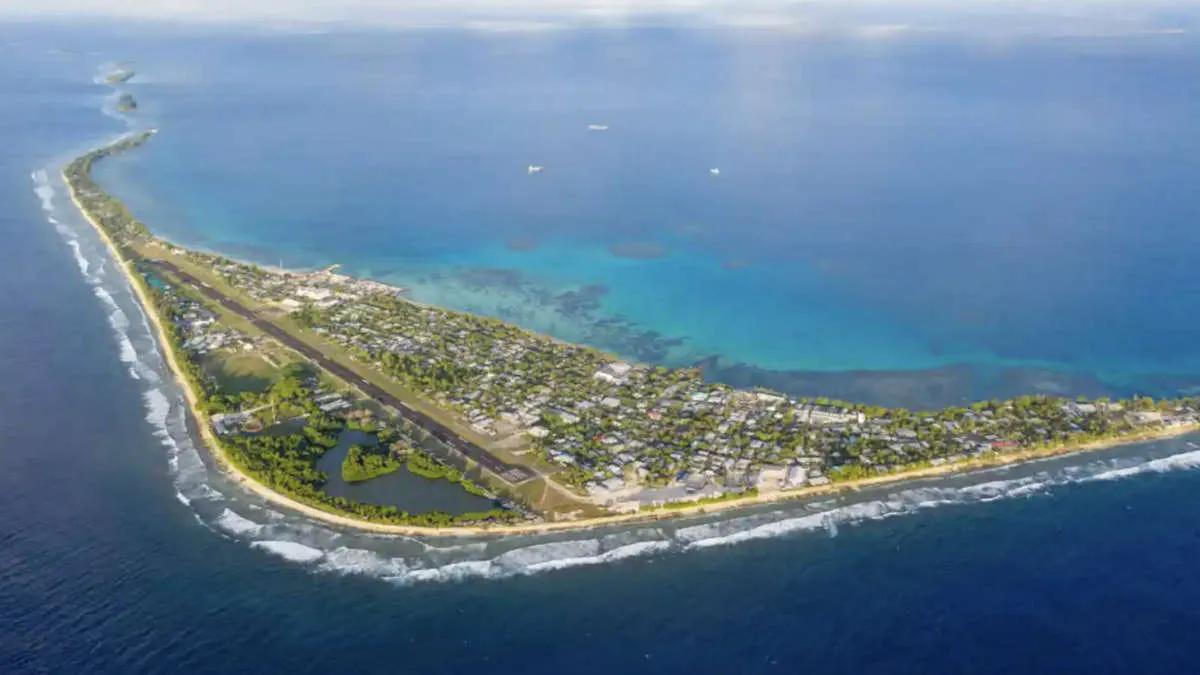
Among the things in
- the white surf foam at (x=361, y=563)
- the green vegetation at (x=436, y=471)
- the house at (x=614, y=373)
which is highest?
the house at (x=614, y=373)

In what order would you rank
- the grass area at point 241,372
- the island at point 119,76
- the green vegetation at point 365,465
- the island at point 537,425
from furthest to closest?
the island at point 119,76 → the grass area at point 241,372 → the green vegetation at point 365,465 → the island at point 537,425

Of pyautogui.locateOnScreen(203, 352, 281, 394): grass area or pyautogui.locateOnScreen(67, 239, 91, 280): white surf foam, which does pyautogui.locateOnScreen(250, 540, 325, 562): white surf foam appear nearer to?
pyautogui.locateOnScreen(203, 352, 281, 394): grass area

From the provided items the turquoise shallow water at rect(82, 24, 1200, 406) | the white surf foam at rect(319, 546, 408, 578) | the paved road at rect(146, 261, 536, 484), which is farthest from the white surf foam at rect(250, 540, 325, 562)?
the turquoise shallow water at rect(82, 24, 1200, 406)

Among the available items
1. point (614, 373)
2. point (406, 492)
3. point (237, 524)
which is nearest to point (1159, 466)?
point (614, 373)

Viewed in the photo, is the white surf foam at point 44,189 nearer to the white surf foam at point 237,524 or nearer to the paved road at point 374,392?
the paved road at point 374,392

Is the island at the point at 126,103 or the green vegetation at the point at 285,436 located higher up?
the island at the point at 126,103

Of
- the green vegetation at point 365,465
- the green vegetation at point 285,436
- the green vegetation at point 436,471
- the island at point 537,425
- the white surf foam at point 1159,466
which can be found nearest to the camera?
the green vegetation at point 285,436

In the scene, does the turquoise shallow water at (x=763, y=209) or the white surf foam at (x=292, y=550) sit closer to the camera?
the white surf foam at (x=292, y=550)

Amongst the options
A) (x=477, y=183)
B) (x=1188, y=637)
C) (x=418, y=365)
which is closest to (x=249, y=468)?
(x=418, y=365)

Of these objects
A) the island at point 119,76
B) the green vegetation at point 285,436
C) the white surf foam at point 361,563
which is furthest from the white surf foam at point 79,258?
the island at point 119,76
